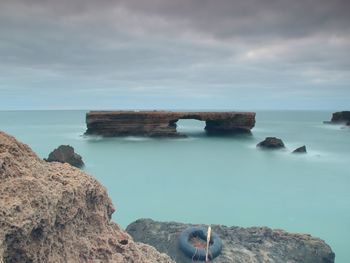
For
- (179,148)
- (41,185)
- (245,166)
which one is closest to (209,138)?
(179,148)

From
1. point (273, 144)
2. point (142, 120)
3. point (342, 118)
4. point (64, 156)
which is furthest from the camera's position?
point (342, 118)

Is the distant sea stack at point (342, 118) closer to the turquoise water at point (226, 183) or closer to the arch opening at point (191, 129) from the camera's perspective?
the arch opening at point (191, 129)

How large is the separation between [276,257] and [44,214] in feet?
18.1

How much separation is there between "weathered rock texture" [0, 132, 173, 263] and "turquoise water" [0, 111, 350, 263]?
7758 millimetres

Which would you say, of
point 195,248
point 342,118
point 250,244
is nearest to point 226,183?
point 250,244

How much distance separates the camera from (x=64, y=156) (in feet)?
57.0

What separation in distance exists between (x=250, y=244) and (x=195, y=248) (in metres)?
1.28

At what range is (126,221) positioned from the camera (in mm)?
12750

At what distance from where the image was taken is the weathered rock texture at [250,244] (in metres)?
7.11

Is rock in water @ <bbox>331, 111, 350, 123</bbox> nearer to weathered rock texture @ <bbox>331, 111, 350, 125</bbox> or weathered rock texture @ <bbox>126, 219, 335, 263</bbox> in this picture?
weathered rock texture @ <bbox>331, 111, 350, 125</bbox>

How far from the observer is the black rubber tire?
7012 millimetres

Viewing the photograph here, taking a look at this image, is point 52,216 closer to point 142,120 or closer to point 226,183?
point 226,183

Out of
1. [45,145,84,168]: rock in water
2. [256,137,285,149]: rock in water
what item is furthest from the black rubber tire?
[256,137,285,149]: rock in water

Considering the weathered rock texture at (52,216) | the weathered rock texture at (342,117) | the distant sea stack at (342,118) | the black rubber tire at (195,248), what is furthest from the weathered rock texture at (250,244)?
the weathered rock texture at (342,117)
